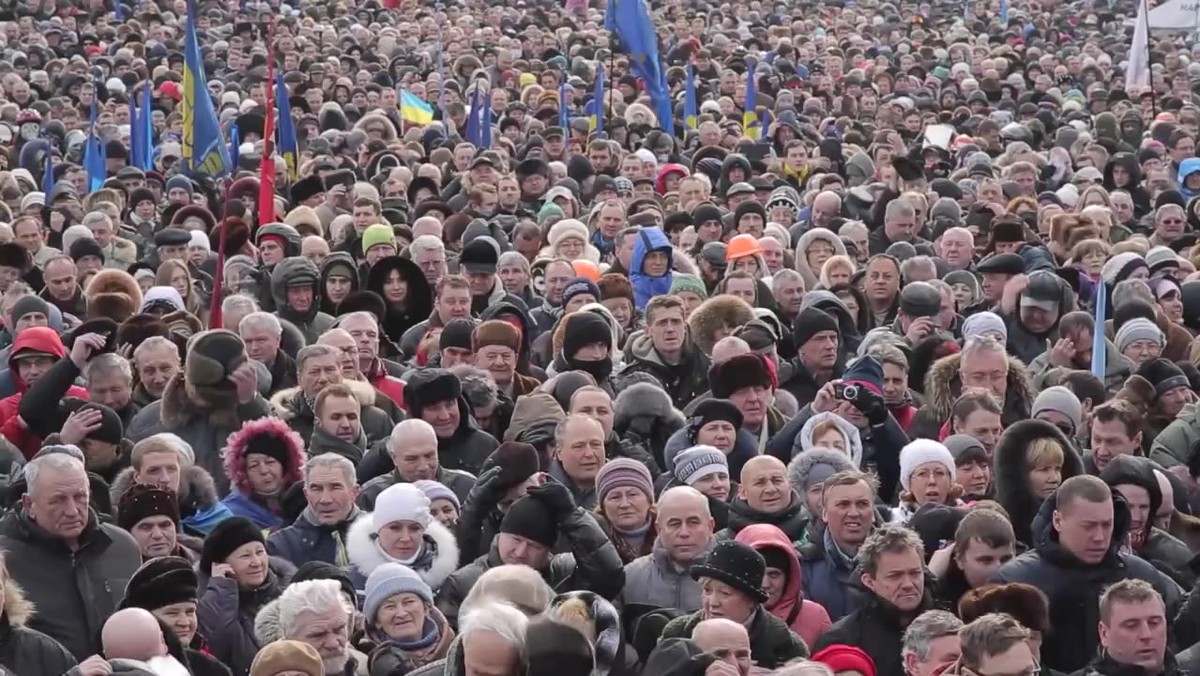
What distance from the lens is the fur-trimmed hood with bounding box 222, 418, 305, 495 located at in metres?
9.46

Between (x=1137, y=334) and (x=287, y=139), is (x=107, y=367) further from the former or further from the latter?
(x=287, y=139)

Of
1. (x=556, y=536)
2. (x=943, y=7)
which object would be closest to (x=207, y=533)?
(x=556, y=536)

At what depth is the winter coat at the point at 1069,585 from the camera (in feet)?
26.8

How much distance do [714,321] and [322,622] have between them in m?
4.60

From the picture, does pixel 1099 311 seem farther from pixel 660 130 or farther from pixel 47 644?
pixel 660 130

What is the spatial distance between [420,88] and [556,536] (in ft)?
53.0

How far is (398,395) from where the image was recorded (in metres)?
11.4

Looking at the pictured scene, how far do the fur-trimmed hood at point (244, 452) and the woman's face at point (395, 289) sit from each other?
146 inches

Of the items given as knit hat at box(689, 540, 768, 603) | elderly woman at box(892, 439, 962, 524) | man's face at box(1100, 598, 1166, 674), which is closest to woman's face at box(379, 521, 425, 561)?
knit hat at box(689, 540, 768, 603)

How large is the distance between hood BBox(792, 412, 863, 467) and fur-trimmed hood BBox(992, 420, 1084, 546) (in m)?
0.72

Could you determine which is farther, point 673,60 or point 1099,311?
point 673,60

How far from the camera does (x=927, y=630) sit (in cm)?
735

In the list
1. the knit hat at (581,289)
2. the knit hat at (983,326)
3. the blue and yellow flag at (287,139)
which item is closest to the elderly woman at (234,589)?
the knit hat at (581,289)

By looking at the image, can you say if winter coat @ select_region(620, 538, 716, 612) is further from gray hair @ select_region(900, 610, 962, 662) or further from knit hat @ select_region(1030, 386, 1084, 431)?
knit hat @ select_region(1030, 386, 1084, 431)
